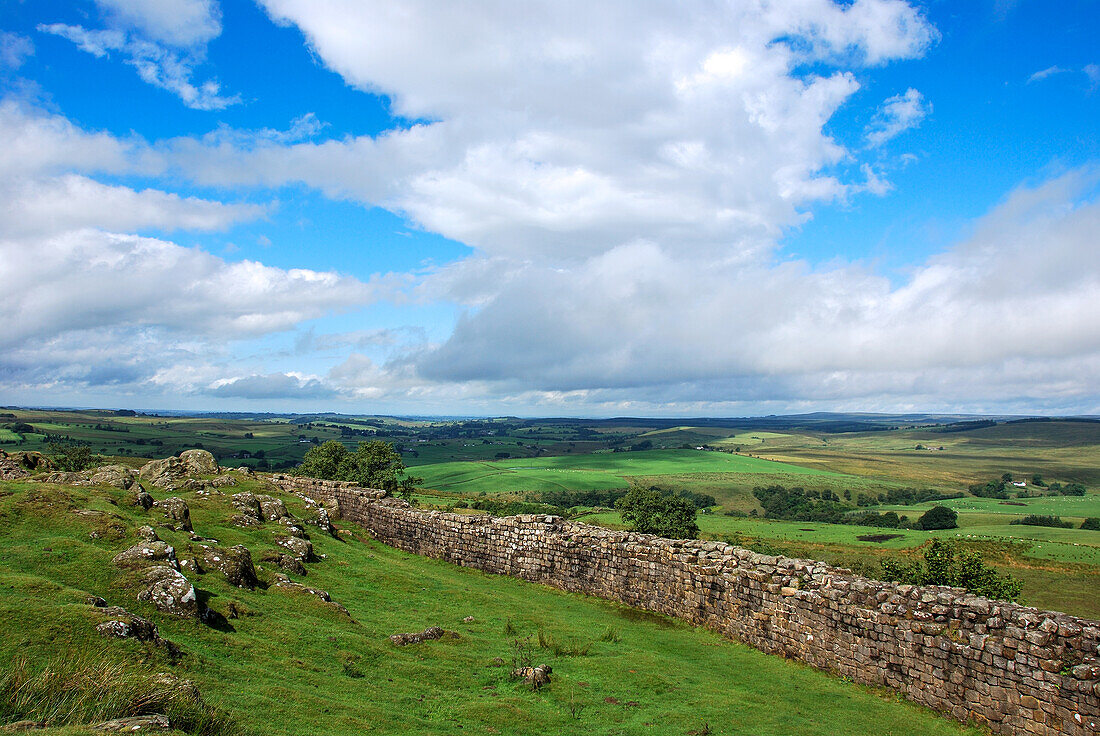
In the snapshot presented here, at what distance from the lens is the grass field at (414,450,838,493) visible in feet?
379

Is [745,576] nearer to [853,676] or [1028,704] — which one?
[853,676]

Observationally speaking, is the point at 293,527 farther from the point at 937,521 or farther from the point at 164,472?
the point at 937,521

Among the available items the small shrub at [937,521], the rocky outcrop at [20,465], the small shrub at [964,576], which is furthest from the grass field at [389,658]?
the small shrub at [937,521]

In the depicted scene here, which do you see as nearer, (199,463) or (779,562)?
(779,562)

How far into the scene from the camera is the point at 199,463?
27469mm

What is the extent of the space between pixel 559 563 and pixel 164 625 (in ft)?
45.7

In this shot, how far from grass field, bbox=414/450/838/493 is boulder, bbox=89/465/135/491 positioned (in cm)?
8634

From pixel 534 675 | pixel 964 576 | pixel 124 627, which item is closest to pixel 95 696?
pixel 124 627

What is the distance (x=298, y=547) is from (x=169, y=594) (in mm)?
7748

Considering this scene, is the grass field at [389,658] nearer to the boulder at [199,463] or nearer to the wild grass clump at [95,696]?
the wild grass clump at [95,696]

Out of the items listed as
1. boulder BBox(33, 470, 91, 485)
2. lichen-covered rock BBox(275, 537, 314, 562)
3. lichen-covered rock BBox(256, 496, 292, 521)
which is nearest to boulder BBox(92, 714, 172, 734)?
lichen-covered rock BBox(275, 537, 314, 562)

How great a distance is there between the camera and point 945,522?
79.9 m

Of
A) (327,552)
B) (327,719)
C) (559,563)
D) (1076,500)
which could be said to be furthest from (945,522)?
(327,719)

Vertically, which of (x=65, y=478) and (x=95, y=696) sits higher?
(x=65, y=478)
